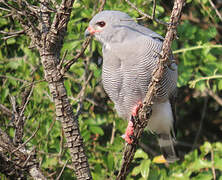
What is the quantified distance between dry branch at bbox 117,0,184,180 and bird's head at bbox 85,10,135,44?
860 millimetres

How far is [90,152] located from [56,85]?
158cm

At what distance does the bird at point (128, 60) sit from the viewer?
3109mm

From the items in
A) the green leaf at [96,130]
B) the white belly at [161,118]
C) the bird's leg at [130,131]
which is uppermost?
the bird's leg at [130,131]

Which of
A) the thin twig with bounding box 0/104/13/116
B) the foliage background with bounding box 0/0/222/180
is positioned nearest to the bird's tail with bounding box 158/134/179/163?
the foliage background with bounding box 0/0/222/180

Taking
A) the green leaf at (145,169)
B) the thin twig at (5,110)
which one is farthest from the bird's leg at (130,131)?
the thin twig at (5,110)

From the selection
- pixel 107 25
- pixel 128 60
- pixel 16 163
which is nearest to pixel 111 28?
pixel 107 25

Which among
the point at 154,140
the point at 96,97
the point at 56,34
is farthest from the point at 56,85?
the point at 154,140

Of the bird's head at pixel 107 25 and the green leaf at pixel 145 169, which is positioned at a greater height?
the bird's head at pixel 107 25

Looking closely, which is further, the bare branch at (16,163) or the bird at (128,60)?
the bird at (128,60)

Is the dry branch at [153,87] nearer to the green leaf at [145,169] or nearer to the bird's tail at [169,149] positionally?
the green leaf at [145,169]

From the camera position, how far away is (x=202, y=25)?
5.63 meters

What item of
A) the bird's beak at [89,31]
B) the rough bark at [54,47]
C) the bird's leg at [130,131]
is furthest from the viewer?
the bird's beak at [89,31]

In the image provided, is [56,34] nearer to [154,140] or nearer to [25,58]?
[25,58]

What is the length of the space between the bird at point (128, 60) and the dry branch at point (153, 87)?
0.12 metres
